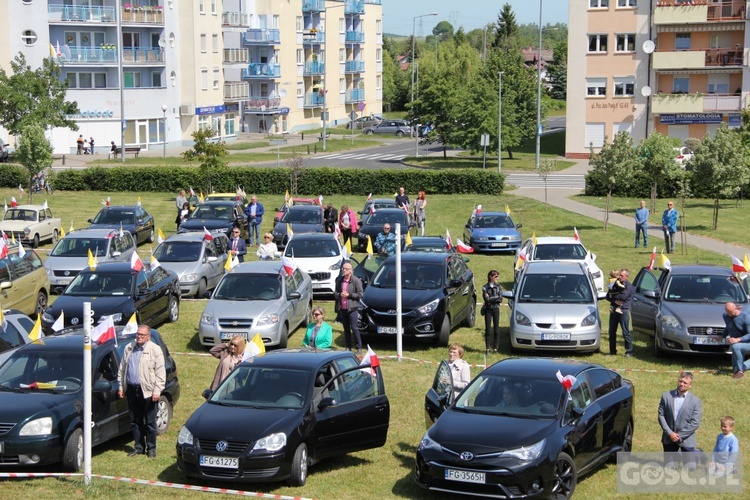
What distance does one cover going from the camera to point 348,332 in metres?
20.0

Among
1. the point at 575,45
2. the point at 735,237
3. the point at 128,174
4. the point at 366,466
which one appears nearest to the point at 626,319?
the point at 366,466

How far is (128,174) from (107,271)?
3056 cm

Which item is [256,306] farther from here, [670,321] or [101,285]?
[670,321]

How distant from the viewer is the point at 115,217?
34.8 m

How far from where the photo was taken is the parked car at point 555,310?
19.1m

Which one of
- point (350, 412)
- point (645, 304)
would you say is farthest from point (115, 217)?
point (350, 412)

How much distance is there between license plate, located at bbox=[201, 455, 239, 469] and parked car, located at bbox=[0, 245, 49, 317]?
11.7 meters

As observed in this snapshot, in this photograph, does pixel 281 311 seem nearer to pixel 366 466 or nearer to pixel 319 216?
pixel 366 466

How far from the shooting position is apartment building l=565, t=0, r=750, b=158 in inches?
2574

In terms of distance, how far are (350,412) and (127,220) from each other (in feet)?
76.5

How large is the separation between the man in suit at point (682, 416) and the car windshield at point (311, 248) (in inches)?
578

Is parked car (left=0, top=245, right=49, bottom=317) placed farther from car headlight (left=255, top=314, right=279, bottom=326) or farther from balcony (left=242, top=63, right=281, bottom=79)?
balcony (left=242, top=63, right=281, bottom=79)

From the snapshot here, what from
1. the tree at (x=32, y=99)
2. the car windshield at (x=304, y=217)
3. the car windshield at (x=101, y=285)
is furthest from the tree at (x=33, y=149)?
the car windshield at (x=101, y=285)

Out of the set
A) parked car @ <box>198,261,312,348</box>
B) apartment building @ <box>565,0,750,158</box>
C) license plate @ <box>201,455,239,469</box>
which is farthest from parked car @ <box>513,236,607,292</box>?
apartment building @ <box>565,0,750,158</box>
